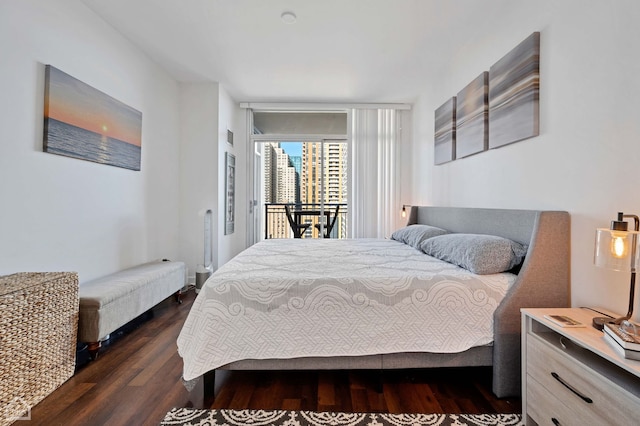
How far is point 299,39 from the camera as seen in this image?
8.86 feet

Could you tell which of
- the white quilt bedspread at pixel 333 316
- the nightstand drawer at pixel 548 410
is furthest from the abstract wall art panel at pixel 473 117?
the nightstand drawer at pixel 548 410

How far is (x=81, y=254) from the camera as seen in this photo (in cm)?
232

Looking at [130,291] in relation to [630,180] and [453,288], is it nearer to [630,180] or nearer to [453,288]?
[453,288]

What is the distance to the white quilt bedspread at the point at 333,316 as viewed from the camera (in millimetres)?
1534

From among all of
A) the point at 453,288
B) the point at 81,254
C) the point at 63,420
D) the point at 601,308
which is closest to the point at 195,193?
the point at 81,254

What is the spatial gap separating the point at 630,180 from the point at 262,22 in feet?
8.82

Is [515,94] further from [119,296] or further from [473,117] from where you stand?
[119,296]

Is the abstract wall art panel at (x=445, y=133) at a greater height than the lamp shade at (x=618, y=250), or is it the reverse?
the abstract wall art panel at (x=445, y=133)

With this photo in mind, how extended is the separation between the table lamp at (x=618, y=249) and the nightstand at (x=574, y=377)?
0.16m

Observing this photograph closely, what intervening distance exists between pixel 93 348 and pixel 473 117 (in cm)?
353

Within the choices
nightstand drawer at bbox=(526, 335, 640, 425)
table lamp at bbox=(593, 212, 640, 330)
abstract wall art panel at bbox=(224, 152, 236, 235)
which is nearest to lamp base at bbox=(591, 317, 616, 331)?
table lamp at bbox=(593, 212, 640, 330)

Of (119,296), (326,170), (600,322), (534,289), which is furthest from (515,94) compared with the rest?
(119,296)

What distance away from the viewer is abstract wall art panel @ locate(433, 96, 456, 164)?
3004 millimetres

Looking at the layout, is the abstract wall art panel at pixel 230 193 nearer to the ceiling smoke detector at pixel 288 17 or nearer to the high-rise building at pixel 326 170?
the high-rise building at pixel 326 170
